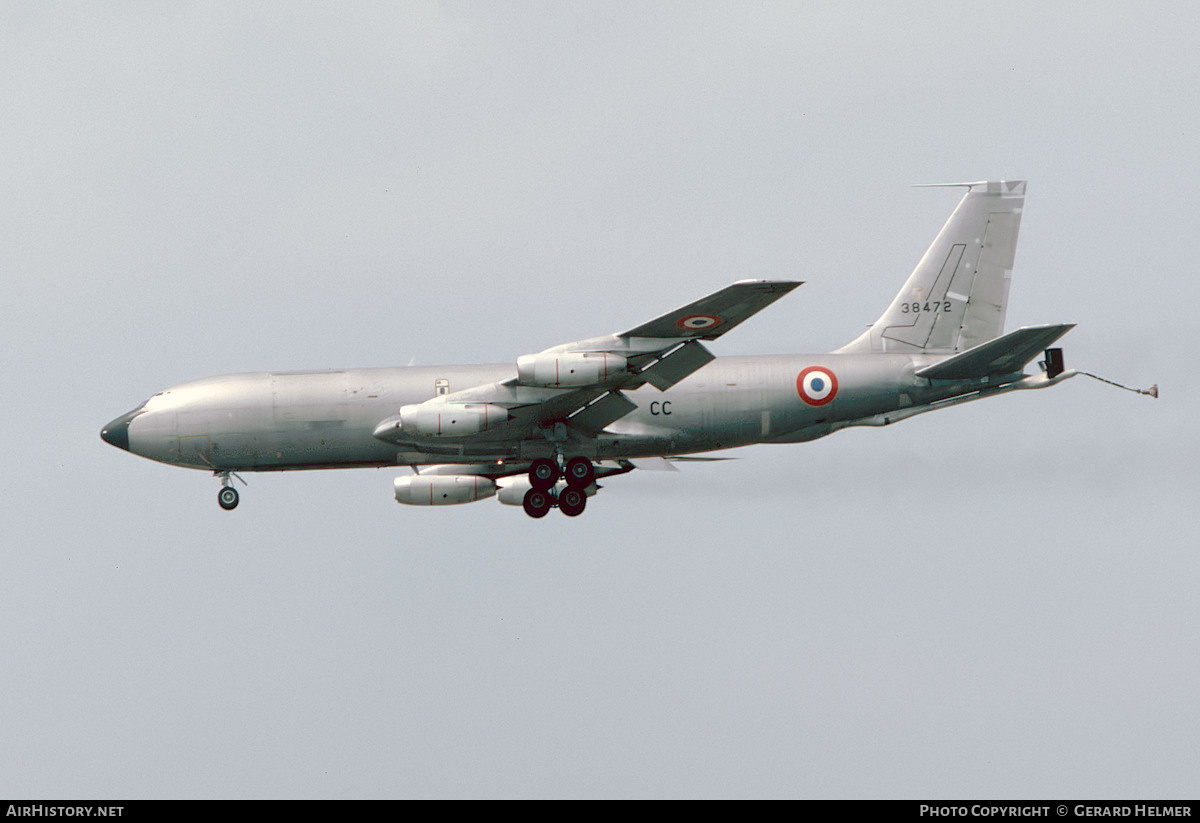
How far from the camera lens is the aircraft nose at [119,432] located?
47.2m

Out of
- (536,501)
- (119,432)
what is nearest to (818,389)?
(536,501)

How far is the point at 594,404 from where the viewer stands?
44.0 metres

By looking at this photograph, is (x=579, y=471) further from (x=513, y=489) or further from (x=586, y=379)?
(x=513, y=489)

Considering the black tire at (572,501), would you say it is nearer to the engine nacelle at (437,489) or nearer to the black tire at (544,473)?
the black tire at (544,473)

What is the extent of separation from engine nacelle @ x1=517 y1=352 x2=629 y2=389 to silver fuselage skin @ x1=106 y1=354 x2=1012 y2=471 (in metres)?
4.13

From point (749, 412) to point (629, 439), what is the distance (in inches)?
136

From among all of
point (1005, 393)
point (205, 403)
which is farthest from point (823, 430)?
point (205, 403)

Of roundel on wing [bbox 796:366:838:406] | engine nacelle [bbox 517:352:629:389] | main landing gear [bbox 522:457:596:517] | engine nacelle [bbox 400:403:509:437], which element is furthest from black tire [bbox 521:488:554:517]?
roundel on wing [bbox 796:366:838:406]

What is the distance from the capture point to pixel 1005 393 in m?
45.0

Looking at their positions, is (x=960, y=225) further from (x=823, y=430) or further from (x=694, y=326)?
(x=694, y=326)

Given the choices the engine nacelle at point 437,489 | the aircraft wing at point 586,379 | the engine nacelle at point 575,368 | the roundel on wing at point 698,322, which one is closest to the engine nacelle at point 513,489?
the engine nacelle at point 437,489

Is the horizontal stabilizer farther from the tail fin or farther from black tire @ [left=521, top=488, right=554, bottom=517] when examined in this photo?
black tire @ [left=521, top=488, right=554, bottom=517]

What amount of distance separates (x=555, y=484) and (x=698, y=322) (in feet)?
30.1

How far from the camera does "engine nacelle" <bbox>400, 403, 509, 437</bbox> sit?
42562 mm
